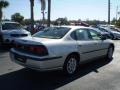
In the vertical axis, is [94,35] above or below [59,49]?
above

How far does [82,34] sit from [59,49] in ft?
5.13

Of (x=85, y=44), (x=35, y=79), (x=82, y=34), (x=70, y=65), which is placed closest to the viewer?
(x=35, y=79)

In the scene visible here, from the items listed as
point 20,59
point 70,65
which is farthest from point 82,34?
point 20,59

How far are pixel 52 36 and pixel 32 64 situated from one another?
1.33 metres

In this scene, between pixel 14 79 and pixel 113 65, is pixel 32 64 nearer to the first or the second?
pixel 14 79

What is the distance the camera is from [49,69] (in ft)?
19.4

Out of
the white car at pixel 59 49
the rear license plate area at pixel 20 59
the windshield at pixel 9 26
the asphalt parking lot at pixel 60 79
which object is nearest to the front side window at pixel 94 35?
the white car at pixel 59 49

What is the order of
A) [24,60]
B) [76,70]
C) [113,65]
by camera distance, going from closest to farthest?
[24,60] → [76,70] → [113,65]

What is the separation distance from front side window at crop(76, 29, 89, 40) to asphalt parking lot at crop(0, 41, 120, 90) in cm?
111

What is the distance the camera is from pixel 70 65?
6.66 meters

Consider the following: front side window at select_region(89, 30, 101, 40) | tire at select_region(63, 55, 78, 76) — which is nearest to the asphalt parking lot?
tire at select_region(63, 55, 78, 76)

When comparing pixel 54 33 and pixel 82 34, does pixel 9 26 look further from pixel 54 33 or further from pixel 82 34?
pixel 82 34

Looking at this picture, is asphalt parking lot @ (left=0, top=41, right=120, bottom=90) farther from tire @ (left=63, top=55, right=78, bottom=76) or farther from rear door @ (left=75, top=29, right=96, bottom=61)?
rear door @ (left=75, top=29, right=96, bottom=61)

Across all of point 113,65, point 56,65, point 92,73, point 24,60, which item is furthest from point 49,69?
point 113,65
